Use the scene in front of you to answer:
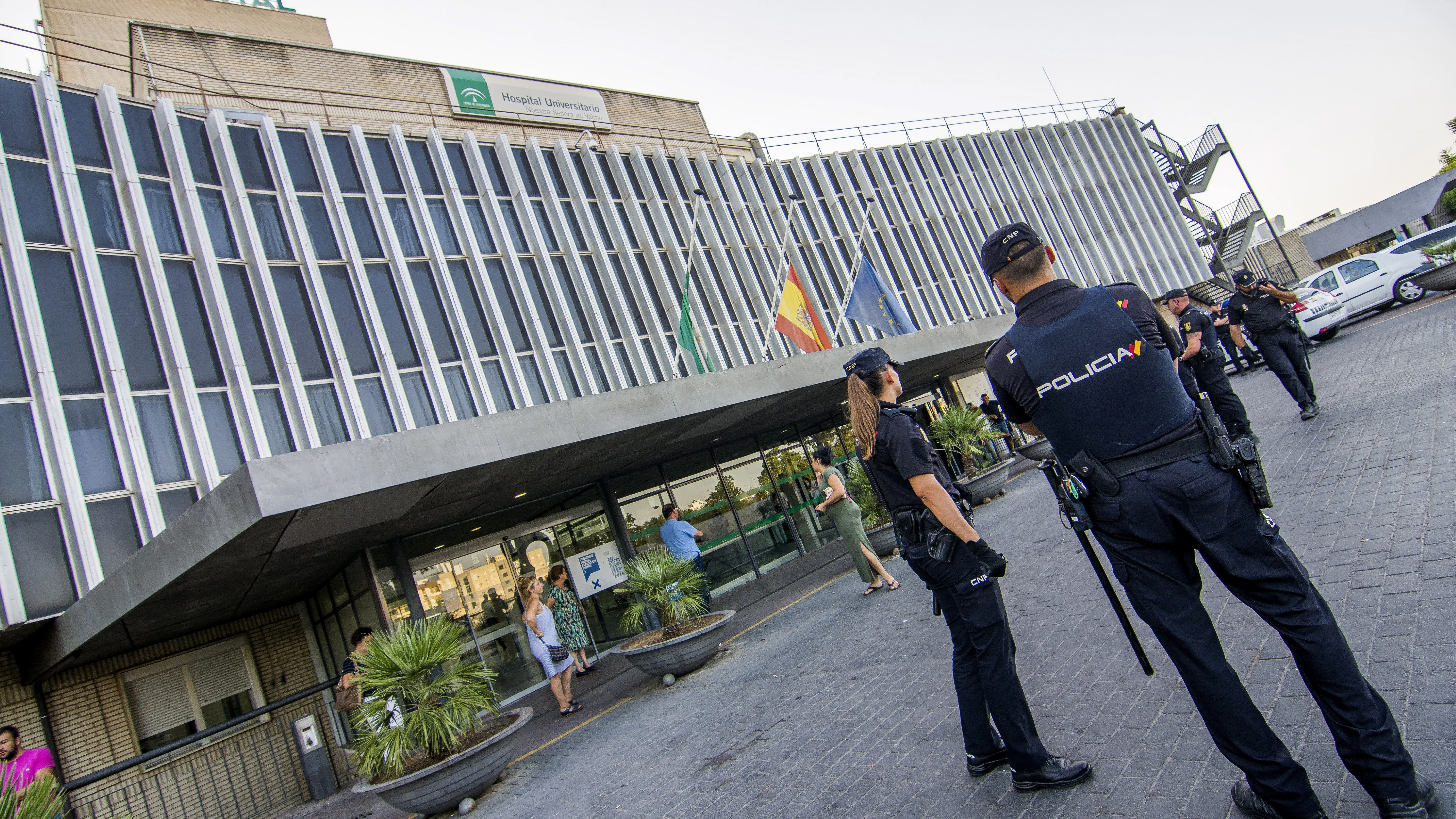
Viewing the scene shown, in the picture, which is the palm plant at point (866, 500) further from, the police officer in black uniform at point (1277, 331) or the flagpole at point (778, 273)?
the flagpole at point (778, 273)

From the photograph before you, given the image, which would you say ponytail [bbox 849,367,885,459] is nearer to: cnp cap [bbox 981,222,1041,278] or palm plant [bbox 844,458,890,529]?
cnp cap [bbox 981,222,1041,278]

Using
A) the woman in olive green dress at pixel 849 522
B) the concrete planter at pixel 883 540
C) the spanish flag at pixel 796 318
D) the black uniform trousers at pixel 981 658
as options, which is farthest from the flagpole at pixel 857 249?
the black uniform trousers at pixel 981 658

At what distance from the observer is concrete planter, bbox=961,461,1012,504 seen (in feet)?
40.1

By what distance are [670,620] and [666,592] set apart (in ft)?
0.99

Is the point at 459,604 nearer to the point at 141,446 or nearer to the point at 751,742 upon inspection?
the point at 141,446

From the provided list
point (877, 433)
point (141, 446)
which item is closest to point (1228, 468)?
point (877, 433)

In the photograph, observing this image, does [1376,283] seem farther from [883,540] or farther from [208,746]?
[208,746]

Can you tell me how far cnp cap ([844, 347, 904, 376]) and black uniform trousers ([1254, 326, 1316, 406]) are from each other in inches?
290

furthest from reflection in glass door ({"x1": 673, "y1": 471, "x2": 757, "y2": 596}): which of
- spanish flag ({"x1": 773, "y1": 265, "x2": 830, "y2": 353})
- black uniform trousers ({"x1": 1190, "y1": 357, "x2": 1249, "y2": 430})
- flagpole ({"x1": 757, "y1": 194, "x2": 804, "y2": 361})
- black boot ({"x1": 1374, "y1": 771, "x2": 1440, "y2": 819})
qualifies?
black boot ({"x1": 1374, "y1": 771, "x2": 1440, "y2": 819})

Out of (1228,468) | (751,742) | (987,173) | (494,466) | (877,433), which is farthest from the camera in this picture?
(987,173)

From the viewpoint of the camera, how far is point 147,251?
13.0m

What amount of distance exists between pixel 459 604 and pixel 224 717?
5.63 m

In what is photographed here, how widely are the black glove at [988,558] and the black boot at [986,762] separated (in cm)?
90

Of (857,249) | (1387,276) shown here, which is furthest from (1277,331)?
(857,249)
